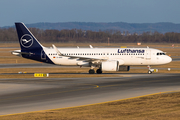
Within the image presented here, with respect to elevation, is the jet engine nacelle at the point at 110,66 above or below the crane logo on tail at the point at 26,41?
below

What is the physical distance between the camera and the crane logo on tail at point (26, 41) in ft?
171

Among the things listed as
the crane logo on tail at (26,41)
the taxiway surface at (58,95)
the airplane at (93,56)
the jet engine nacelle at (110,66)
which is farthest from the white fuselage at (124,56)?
the taxiway surface at (58,95)

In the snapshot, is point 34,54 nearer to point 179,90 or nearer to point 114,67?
point 114,67

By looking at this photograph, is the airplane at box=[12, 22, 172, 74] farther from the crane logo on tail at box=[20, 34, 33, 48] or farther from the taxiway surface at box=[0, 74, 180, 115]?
the taxiway surface at box=[0, 74, 180, 115]

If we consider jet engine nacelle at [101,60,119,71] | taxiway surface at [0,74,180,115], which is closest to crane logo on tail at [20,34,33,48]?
jet engine nacelle at [101,60,119,71]

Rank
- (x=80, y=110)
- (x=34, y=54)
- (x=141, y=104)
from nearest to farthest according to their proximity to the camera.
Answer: (x=80, y=110) < (x=141, y=104) < (x=34, y=54)

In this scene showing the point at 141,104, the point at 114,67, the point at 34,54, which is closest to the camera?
the point at 141,104

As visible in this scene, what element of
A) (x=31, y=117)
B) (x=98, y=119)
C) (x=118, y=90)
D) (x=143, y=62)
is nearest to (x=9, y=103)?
(x=31, y=117)

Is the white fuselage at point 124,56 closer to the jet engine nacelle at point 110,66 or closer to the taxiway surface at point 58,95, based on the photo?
the jet engine nacelle at point 110,66

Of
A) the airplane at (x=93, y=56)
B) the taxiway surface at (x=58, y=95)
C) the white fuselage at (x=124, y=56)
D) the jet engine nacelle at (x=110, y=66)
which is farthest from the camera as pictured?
the white fuselage at (x=124, y=56)

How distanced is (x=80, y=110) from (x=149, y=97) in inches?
301

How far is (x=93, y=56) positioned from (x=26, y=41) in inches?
440

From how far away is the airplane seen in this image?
4984 centimetres

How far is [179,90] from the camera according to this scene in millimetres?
30234
